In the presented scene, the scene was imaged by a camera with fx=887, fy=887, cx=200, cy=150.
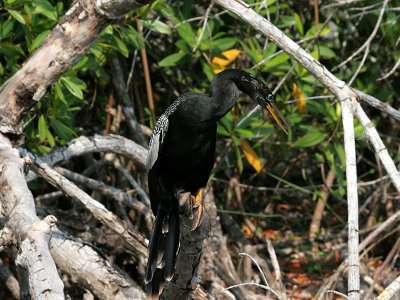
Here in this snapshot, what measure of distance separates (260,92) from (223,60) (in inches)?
58.8

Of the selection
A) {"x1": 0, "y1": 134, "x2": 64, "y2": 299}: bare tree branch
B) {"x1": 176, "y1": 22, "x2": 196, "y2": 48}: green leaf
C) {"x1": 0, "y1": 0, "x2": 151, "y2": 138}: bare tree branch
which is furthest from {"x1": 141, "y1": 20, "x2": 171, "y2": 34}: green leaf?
{"x1": 0, "y1": 134, "x2": 64, "y2": 299}: bare tree branch

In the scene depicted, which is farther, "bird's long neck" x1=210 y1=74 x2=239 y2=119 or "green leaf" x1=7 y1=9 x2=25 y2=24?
"green leaf" x1=7 y1=9 x2=25 y2=24

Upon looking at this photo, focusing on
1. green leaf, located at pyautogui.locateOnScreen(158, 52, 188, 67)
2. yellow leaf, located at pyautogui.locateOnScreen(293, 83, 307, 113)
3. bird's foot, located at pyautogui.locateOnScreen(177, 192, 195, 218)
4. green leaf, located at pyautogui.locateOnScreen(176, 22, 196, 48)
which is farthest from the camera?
yellow leaf, located at pyautogui.locateOnScreen(293, 83, 307, 113)

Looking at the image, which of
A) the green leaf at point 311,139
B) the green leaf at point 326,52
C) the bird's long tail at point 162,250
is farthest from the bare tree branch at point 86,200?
the green leaf at point 326,52

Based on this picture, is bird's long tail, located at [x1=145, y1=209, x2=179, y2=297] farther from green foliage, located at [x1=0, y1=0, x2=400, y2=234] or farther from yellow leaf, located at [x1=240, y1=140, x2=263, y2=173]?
yellow leaf, located at [x1=240, y1=140, x2=263, y2=173]

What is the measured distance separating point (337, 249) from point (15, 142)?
3.03 m

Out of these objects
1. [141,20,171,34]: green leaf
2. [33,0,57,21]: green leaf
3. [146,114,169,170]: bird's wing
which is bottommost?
[146,114,169,170]: bird's wing

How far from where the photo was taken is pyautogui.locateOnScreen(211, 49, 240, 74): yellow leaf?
211 inches

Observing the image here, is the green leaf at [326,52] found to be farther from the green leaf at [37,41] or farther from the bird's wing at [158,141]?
the green leaf at [37,41]

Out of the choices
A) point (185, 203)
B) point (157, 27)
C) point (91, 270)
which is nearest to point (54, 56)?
point (185, 203)

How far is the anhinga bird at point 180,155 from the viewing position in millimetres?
4016

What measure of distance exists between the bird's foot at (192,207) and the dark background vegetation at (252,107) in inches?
32.5

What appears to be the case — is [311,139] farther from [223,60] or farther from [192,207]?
[192,207]

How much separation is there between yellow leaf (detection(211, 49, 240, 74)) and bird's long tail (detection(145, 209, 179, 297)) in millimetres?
1288
